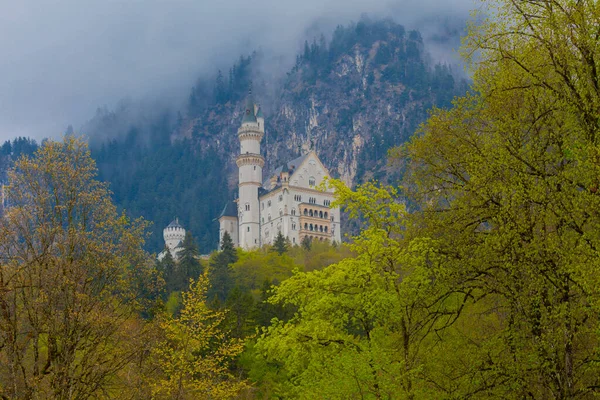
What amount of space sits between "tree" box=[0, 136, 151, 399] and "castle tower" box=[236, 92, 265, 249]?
111 metres

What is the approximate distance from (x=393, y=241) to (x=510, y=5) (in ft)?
26.6

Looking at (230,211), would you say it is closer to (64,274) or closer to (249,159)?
(249,159)

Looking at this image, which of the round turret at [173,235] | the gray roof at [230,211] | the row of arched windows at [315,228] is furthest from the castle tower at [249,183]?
the round turret at [173,235]

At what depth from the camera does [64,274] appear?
1995 centimetres

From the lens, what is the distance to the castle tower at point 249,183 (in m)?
135

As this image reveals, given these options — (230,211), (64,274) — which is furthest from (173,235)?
(64,274)

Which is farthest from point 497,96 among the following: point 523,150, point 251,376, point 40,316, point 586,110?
point 251,376

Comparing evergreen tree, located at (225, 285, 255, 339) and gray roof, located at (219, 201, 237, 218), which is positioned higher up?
gray roof, located at (219, 201, 237, 218)

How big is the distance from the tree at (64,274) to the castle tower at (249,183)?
111316mm

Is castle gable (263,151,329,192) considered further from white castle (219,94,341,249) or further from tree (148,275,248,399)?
tree (148,275,248,399)

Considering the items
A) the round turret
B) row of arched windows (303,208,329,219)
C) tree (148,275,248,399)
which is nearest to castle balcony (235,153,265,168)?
row of arched windows (303,208,329,219)

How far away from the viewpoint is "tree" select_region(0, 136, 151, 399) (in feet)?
63.6

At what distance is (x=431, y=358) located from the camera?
20.0m

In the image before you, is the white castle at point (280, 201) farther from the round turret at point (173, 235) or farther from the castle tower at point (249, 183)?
the round turret at point (173, 235)
